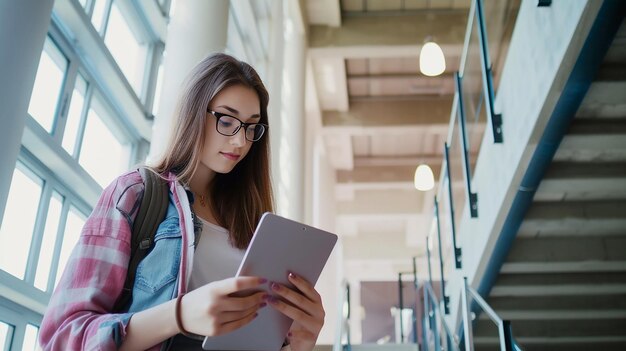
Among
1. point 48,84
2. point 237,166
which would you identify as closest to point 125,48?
point 48,84

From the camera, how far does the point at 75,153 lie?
3.23 m

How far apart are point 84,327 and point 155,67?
3533 millimetres

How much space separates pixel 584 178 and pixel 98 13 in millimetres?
3018

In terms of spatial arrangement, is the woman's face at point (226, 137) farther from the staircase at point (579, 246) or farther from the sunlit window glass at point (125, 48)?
the sunlit window glass at point (125, 48)

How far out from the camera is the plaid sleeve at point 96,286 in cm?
108

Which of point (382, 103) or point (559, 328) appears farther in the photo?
point (382, 103)

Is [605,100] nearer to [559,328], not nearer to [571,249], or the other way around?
[571,249]

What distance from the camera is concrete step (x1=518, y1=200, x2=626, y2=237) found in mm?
3854

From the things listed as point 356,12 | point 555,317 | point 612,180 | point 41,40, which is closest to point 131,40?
point 41,40

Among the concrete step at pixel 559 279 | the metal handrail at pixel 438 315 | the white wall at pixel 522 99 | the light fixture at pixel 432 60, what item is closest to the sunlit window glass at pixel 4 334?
the white wall at pixel 522 99

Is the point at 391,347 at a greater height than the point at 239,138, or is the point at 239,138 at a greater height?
the point at 391,347

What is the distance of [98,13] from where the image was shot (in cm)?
362

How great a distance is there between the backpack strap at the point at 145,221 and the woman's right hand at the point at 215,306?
6.9 inches

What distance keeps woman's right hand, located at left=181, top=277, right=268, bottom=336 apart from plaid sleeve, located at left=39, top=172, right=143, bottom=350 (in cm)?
12
